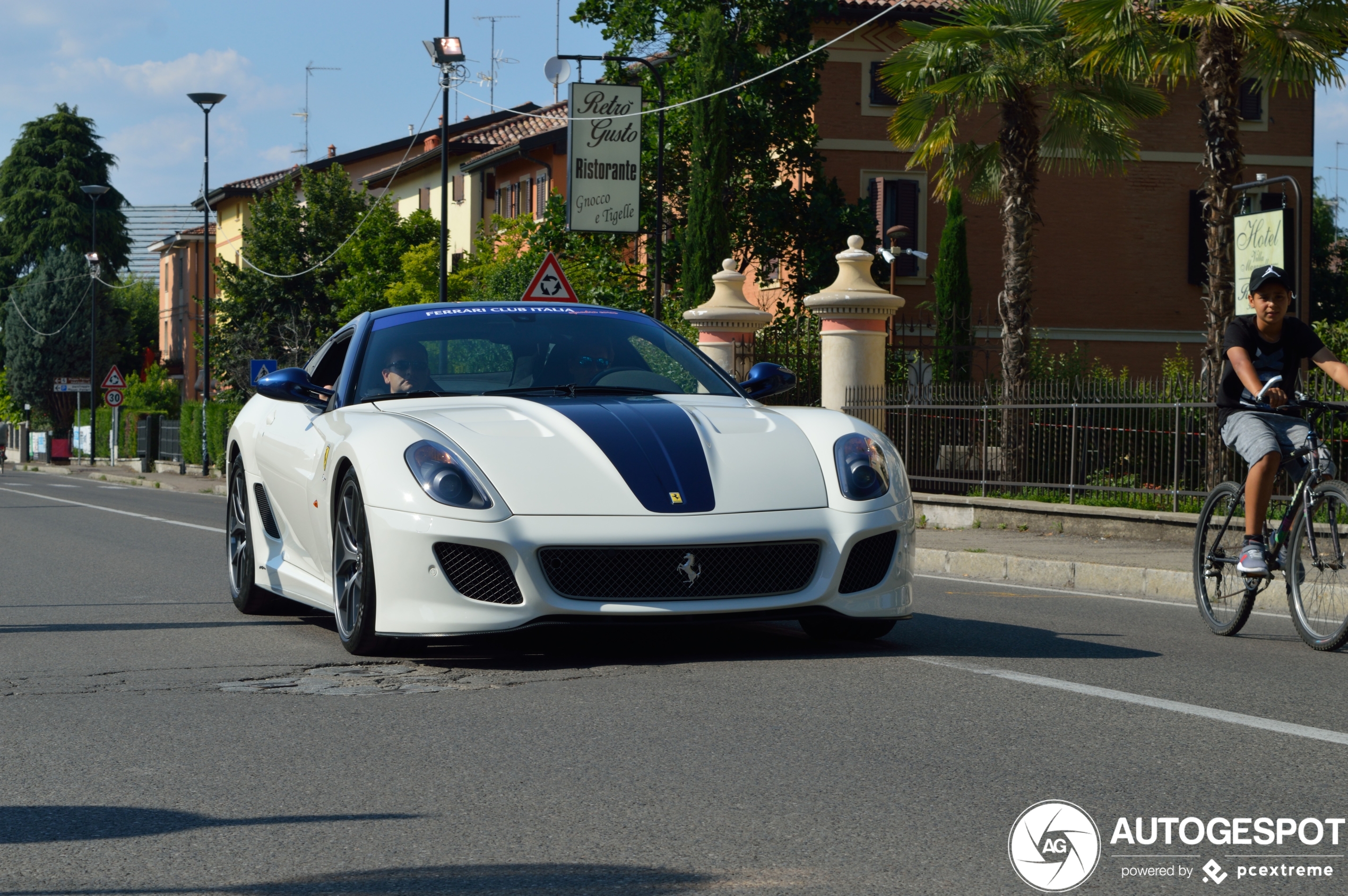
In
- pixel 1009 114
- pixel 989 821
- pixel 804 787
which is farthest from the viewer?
pixel 1009 114

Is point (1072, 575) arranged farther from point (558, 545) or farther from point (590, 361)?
point (558, 545)

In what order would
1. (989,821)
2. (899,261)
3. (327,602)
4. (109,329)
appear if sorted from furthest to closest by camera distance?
1. (109,329)
2. (899,261)
3. (327,602)
4. (989,821)

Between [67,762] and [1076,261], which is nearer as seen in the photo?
[67,762]

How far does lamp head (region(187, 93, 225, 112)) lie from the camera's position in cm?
4597

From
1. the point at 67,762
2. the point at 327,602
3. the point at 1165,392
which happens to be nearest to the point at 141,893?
the point at 67,762

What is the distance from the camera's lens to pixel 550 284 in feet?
64.5

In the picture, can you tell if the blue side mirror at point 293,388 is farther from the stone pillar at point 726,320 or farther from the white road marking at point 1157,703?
the stone pillar at point 726,320

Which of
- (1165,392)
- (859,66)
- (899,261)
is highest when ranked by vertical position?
(859,66)

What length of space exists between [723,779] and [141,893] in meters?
1.63

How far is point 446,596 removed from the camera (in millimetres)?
6434

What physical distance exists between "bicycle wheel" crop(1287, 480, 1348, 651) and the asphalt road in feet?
0.86

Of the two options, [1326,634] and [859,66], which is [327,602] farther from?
[859,66]

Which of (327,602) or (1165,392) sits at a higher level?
(1165,392)

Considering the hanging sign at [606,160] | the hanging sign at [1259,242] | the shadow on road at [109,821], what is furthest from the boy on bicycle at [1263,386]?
the hanging sign at [606,160]
